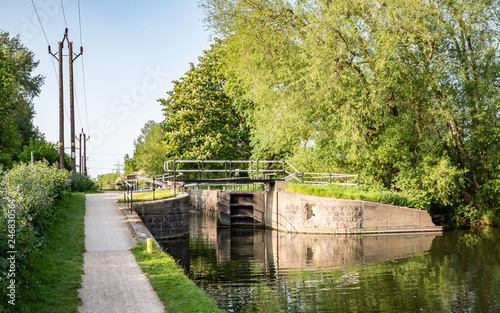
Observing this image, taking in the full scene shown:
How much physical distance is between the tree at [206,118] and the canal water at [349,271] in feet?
39.3

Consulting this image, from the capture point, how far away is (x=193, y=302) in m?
8.42

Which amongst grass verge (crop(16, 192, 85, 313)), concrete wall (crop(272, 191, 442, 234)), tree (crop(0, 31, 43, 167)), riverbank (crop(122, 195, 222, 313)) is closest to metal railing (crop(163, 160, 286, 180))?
concrete wall (crop(272, 191, 442, 234))

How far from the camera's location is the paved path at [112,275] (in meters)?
8.04

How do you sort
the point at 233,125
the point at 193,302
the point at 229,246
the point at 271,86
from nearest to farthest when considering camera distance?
the point at 193,302 < the point at 229,246 < the point at 271,86 < the point at 233,125

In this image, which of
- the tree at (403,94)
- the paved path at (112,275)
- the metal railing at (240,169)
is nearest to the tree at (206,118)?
the metal railing at (240,169)

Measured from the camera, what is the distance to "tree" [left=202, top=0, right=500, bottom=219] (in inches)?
905

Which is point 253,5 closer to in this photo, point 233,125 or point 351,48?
point 351,48

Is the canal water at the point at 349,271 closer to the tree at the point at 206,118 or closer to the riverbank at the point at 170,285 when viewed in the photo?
the riverbank at the point at 170,285

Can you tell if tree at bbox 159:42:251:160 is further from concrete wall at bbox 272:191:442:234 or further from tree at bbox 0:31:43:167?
tree at bbox 0:31:43:167

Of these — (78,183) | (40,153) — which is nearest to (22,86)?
(40,153)

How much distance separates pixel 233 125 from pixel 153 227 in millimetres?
16676

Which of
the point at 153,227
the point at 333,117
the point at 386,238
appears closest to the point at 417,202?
the point at 386,238

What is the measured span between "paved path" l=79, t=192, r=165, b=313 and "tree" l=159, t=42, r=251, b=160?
17.9 m

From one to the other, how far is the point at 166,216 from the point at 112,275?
1139 cm
